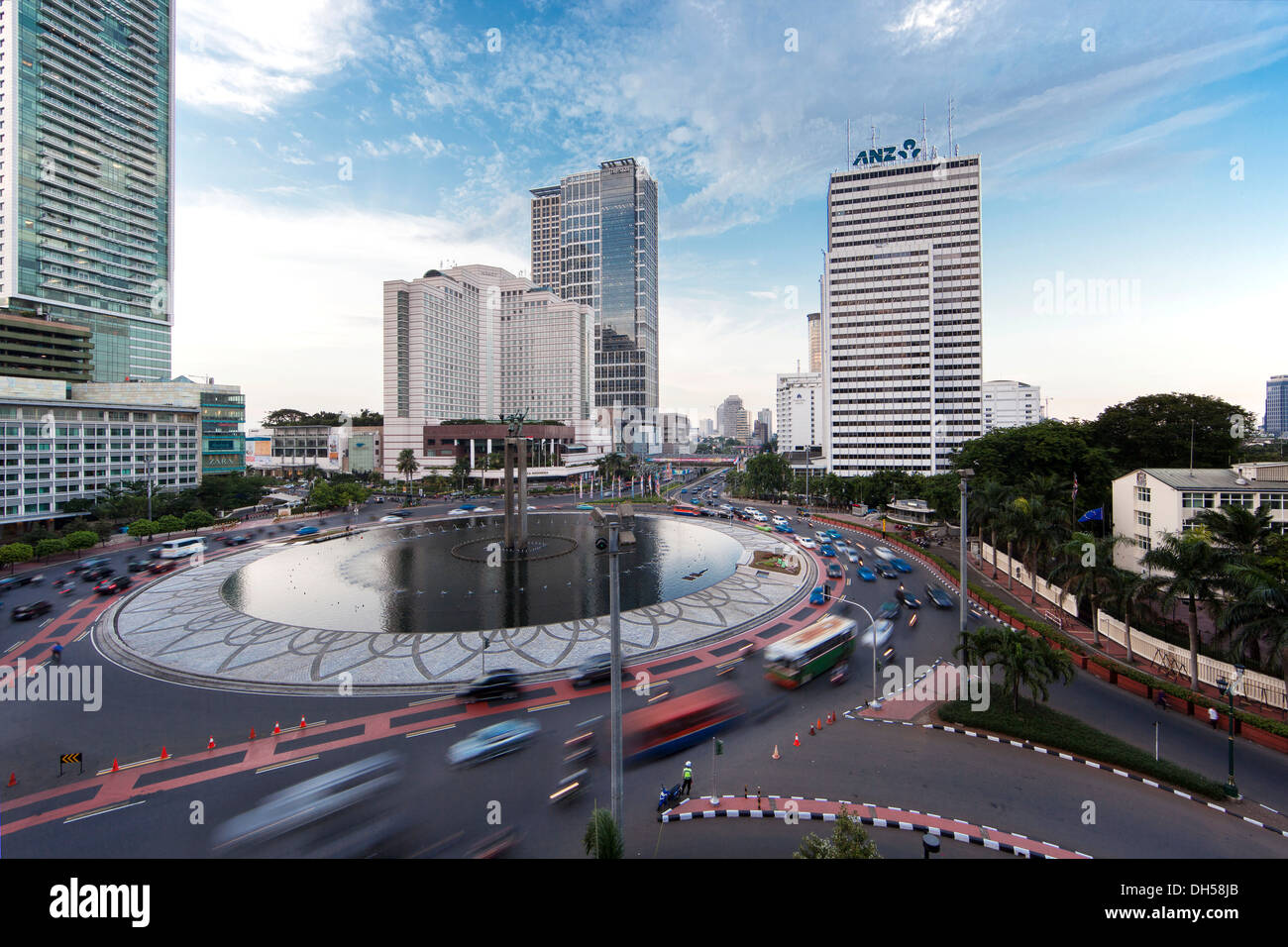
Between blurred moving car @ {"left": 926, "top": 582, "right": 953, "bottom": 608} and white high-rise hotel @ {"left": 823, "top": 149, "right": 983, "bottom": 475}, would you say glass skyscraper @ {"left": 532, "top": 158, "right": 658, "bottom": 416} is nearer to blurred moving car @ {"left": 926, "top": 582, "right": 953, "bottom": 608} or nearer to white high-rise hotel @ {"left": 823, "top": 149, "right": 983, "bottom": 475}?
white high-rise hotel @ {"left": 823, "top": 149, "right": 983, "bottom": 475}

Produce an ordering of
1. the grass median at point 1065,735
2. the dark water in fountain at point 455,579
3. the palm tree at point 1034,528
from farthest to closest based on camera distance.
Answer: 1. the palm tree at point 1034,528
2. the dark water in fountain at point 455,579
3. the grass median at point 1065,735

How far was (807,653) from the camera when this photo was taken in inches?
1018

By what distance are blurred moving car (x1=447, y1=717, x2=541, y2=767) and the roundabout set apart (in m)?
5.52

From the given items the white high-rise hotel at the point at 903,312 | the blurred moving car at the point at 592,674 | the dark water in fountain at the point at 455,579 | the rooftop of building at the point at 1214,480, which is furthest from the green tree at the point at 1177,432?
the blurred moving car at the point at 592,674

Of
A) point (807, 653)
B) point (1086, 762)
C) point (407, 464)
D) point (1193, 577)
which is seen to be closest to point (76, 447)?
point (407, 464)

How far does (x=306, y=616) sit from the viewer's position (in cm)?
3456

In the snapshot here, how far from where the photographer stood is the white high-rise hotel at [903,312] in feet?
308

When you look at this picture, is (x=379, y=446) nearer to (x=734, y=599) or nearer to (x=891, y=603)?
(x=734, y=599)

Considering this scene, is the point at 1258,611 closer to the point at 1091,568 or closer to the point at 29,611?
the point at 1091,568

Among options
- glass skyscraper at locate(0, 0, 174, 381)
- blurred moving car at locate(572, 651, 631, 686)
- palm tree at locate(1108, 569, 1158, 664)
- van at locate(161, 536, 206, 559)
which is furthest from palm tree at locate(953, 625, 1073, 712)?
glass skyscraper at locate(0, 0, 174, 381)

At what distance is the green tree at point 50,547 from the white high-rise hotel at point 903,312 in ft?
339

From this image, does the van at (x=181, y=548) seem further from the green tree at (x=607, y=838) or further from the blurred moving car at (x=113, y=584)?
the green tree at (x=607, y=838)

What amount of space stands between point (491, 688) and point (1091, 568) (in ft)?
103
